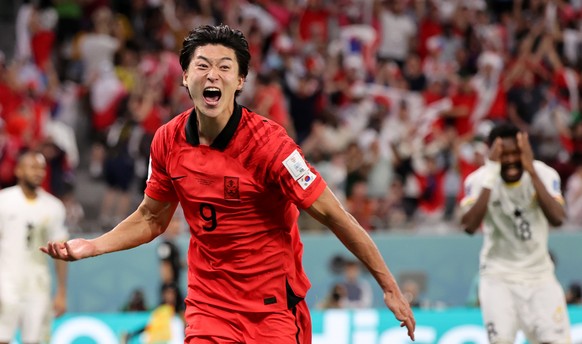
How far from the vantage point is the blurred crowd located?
49.0 feet

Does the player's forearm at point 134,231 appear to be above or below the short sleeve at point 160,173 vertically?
below

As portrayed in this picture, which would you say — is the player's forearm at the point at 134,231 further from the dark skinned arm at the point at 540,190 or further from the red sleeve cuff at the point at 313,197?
the dark skinned arm at the point at 540,190

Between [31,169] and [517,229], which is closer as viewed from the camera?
[517,229]

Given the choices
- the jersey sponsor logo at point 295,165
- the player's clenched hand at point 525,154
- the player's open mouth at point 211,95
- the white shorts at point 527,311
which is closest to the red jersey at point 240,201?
the jersey sponsor logo at point 295,165

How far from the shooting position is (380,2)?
1850 cm

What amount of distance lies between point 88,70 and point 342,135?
365cm

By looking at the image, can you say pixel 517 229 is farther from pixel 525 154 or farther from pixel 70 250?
pixel 70 250

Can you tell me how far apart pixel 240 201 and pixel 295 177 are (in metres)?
0.35

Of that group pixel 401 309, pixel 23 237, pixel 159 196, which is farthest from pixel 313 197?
pixel 23 237

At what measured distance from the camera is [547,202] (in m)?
8.70

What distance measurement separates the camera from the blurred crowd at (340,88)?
587 inches

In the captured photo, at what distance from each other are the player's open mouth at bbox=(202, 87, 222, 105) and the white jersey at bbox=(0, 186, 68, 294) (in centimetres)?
596

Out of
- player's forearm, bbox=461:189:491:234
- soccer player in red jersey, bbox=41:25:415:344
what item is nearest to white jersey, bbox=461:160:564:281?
player's forearm, bbox=461:189:491:234

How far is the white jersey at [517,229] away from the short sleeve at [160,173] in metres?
3.47
